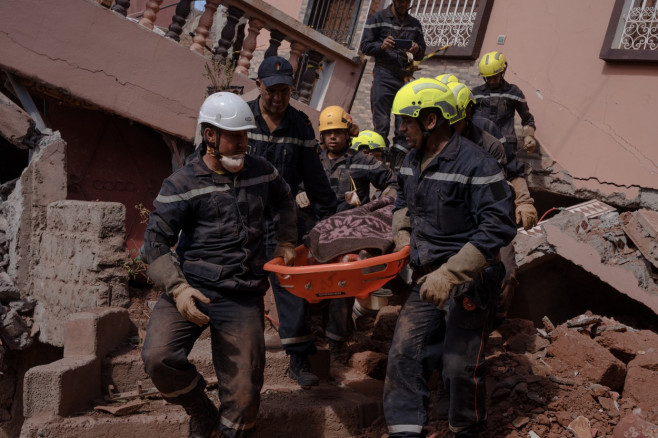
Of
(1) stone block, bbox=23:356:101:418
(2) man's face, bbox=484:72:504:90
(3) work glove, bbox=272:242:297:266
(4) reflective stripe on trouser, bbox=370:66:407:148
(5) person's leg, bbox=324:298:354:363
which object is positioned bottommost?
(1) stone block, bbox=23:356:101:418

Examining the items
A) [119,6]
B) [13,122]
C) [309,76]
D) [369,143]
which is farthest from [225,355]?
[309,76]

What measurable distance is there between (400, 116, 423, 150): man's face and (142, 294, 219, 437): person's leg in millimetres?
1716

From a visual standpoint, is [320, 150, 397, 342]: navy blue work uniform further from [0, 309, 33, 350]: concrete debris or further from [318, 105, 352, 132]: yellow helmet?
[0, 309, 33, 350]: concrete debris

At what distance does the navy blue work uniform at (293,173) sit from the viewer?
5.09 meters

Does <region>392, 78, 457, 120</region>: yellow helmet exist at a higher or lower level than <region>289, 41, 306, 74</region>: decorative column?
lower

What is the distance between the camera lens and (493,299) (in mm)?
4094

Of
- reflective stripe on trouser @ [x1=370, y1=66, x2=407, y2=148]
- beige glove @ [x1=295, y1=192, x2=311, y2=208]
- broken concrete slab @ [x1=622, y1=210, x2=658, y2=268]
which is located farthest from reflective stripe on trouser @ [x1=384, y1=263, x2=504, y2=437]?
reflective stripe on trouser @ [x1=370, y1=66, x2=407, y2=148]

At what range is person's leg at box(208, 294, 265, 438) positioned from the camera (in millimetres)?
4062

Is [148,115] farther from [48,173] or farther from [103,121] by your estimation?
[48,173]

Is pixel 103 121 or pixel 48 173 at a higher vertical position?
pixel 103 121

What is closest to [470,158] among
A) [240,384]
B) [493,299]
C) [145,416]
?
[493,299]

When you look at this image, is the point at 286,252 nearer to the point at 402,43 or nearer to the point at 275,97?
the point at 275,97

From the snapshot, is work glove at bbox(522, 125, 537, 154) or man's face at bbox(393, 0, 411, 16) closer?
man's face at bbox(393, 0, 411, 16)

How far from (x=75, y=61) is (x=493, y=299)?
5478 millimetres
